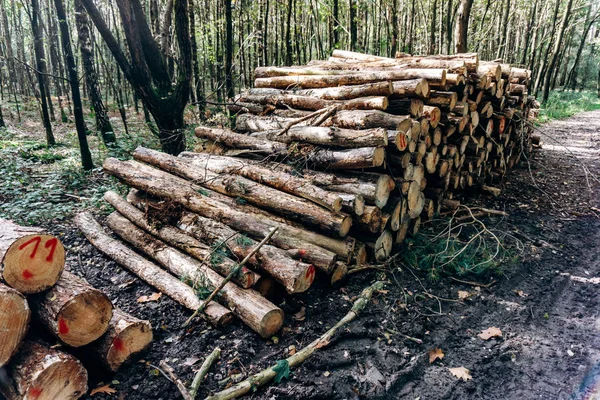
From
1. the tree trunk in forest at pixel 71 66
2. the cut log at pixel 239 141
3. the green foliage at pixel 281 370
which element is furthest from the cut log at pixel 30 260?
the tree trunk in forest at pixel 71 66

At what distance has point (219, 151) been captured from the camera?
6625 millimetres

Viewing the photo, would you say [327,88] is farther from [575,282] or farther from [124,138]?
[124,138]

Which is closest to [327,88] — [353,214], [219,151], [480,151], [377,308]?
[219,151]

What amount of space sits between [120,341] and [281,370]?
140 centimetres

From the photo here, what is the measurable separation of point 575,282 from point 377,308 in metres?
2.70

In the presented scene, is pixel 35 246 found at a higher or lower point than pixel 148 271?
higher

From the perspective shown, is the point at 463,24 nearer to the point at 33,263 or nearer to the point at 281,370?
the point at 281,370

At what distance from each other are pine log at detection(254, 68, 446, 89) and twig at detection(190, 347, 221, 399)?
463cm

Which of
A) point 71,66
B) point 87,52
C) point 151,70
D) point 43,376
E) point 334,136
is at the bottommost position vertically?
point 43,376

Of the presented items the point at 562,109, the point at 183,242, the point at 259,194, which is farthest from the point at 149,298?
the point at 562,109

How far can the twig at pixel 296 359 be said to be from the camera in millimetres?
3023

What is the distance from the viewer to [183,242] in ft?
15.5

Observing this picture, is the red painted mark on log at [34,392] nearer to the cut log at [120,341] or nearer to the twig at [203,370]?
the cut log at [120,341]

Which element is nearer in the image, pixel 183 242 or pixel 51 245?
pixel 51 245
